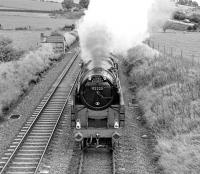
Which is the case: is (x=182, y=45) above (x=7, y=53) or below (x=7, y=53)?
below

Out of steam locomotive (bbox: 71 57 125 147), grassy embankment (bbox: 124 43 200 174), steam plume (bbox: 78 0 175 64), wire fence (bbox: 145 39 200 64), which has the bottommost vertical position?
wire fence (bbox: 145 39 200 64)

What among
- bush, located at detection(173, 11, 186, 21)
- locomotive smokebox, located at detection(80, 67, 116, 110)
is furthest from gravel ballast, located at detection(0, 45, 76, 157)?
bush, located at detection(173, 11, 186, 21)

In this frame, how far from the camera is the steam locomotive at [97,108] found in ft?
43.1

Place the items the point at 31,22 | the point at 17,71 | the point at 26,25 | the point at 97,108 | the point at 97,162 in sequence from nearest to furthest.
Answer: the point at 97,162, the point at 97,108, the point at 17,71, the point at 26,25, the point at 31,22

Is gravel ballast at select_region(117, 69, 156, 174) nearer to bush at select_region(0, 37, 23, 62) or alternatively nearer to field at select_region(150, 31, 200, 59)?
field at select_region(150, 31, 200, 59)

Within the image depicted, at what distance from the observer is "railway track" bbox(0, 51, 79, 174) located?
12516 mm

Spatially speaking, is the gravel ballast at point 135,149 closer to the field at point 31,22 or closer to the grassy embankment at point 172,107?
the grassy embankment at point 172,107

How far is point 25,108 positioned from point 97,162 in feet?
25.8

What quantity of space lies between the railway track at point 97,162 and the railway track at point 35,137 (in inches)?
60.3

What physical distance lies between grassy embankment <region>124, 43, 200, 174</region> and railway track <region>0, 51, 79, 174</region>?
176 inches

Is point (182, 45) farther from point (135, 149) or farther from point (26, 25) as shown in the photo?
point (26, 25)

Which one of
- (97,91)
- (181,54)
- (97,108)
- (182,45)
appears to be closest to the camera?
(97,91)

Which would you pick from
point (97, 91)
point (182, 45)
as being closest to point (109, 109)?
point (97, 91)

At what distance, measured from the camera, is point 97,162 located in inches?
508
